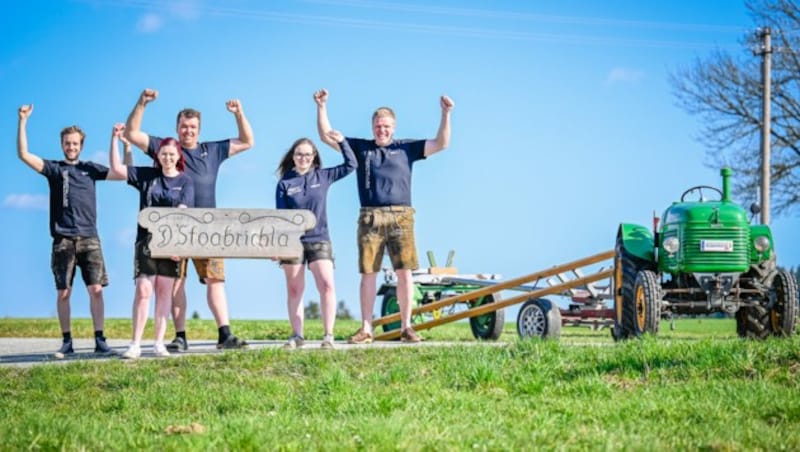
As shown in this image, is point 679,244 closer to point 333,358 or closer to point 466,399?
point 333,358

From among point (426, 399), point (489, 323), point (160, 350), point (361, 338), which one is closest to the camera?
point (426, 399)

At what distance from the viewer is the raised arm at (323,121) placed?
10633 mm

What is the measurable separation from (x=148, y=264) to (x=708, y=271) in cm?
588

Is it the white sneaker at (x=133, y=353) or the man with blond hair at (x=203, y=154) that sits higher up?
the man with blond hair at (x=203, y=154)

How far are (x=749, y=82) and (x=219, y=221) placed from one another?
75.6ft

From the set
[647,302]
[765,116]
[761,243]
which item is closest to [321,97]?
[647,302]

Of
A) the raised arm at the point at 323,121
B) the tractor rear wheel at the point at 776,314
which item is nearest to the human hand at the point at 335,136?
the raised arm at the point at 323,121

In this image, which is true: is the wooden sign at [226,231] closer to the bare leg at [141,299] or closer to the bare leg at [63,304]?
the bare leg at [141,299]

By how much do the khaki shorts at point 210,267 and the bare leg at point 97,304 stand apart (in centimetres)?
134

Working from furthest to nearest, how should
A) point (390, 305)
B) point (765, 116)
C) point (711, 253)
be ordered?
point (765, 116)
point (390, 305)
point (711, 253)

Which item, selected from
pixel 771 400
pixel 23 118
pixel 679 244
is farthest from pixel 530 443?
pixel 23 118

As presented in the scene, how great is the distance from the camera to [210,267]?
34.0 ft

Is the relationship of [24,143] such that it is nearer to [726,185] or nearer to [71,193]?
[71,193]

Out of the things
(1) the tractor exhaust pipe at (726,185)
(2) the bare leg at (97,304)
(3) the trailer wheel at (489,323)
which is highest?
(1) the tractor exhaust pipe at (726,185)
